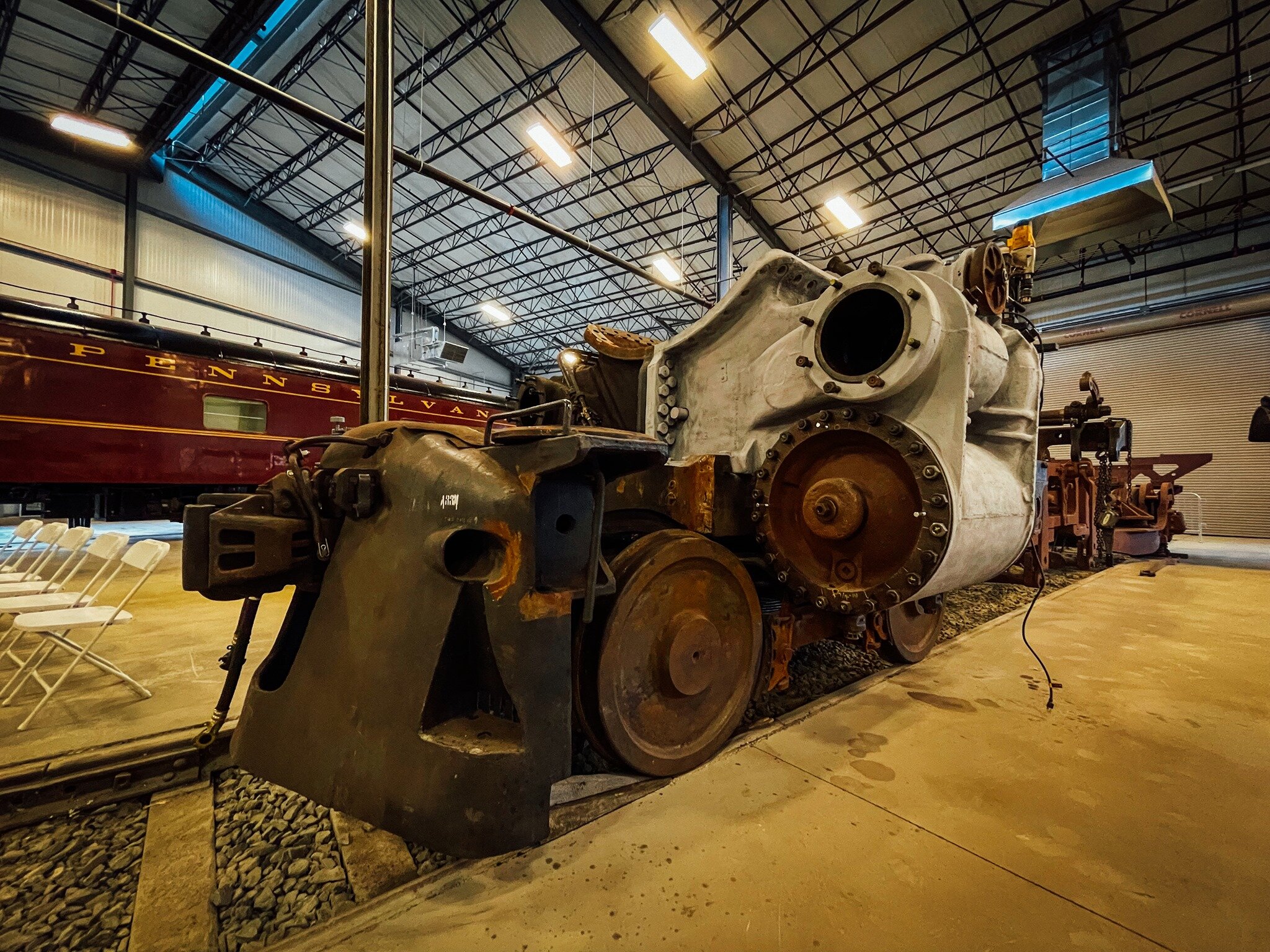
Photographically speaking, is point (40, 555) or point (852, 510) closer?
point (852, 510)

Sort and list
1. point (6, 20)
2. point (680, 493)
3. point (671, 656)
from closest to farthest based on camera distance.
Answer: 1. point (671, 656)
2. point (680, 493)
3. point (6, 20)

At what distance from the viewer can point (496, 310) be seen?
20.6m

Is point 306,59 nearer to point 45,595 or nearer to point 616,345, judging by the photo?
point 45,595

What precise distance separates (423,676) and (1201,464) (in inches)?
795

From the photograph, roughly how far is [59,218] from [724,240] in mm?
17060

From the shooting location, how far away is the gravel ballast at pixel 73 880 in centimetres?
137

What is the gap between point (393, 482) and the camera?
1.71 m

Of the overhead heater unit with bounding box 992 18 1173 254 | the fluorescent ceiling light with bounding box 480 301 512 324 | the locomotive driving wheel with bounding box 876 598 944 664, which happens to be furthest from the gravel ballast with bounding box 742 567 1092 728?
the fluorescent ceiling light with bounding box 480 301 512 324

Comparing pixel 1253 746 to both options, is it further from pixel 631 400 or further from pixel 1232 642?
pixel 631 400

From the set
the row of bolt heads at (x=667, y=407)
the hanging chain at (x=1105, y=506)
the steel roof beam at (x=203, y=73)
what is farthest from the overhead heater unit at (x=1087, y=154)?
the steel roof beam at (x=203, y=73)

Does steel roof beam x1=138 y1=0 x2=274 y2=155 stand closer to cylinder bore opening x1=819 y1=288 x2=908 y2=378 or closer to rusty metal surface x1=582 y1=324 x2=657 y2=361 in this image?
rusty metal surface x1=582 y1=324 x2=657 y2=361

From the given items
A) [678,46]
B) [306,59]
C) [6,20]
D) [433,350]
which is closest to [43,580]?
[678,46]

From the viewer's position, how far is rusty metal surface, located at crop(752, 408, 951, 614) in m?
2.31

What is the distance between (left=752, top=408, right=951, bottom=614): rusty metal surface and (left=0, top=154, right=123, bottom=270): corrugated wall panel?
1987 cm
